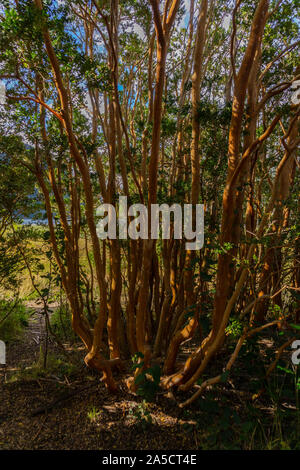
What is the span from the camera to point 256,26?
6.86 feet

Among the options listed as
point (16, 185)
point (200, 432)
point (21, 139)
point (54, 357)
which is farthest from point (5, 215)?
point (200, 432)

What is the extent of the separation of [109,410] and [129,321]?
37.6 inches

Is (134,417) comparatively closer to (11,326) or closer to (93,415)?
(93,415)

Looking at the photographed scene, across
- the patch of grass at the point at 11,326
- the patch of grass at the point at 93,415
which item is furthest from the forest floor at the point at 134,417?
the patch of grass at the point at 11,326

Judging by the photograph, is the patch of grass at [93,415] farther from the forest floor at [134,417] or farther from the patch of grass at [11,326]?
the patch of grass at [11,326]

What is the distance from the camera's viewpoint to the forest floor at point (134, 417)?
2188 mm

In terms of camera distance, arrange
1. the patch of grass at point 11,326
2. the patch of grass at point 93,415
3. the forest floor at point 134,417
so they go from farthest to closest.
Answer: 1. the patch of grass at point 11,326
2. the patch of grass at point 93,415
3. the forest floor at point 134,417

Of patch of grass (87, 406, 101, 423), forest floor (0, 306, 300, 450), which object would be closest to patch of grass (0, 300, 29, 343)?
forest floor (0, 306, 300, 450)

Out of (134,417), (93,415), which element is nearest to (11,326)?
(93,415)

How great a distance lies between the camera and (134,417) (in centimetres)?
268

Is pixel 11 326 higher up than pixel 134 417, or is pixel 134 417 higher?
pixel 134 417

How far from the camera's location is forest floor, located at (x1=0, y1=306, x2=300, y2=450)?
219 cm

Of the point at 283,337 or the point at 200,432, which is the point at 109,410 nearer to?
the point at 200,432

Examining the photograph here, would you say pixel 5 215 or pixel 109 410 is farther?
pixel 5 215
